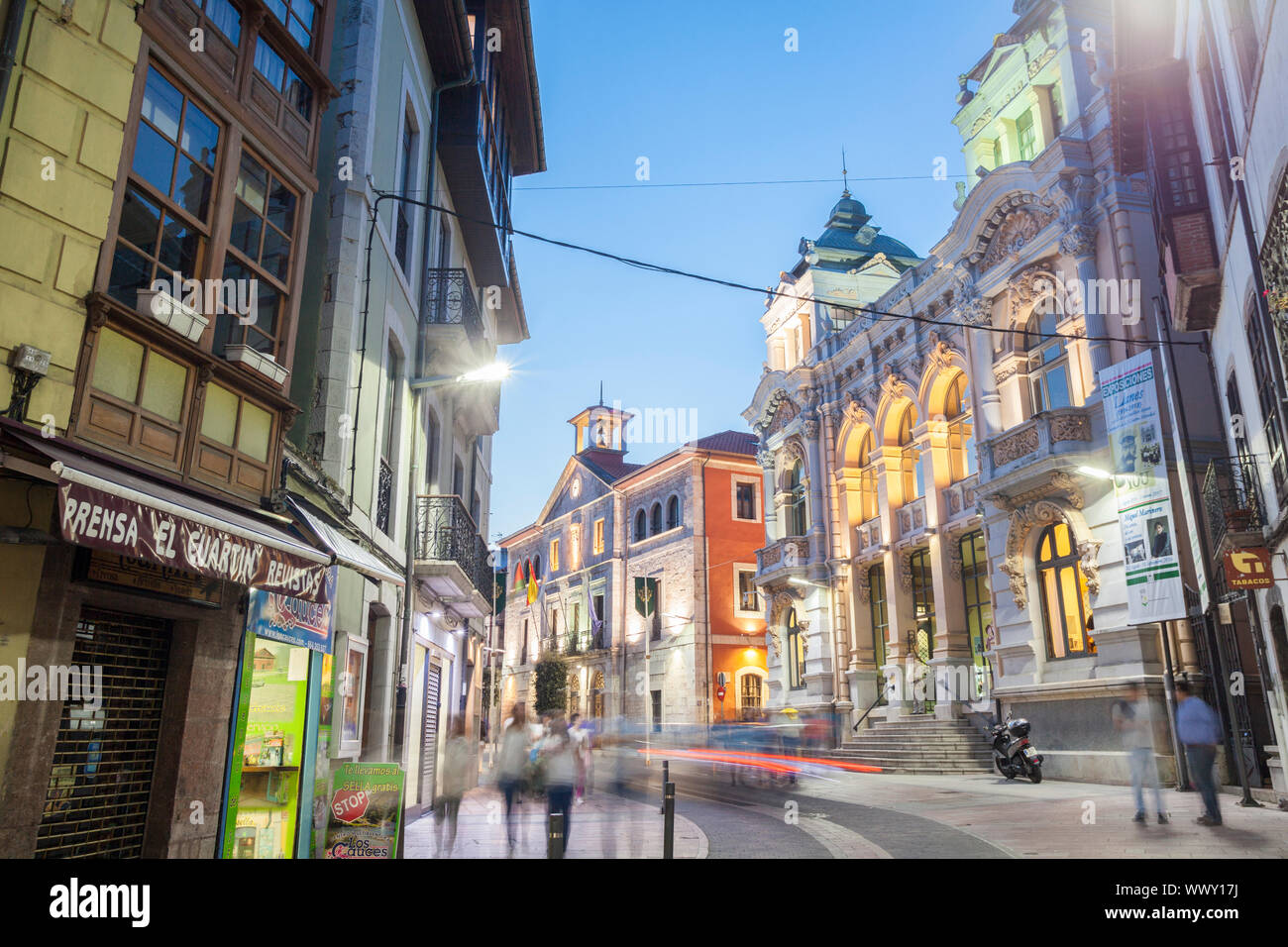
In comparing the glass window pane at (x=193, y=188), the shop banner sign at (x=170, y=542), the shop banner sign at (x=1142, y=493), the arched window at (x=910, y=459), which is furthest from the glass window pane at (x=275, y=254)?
the arched window at (x=910, y=459)

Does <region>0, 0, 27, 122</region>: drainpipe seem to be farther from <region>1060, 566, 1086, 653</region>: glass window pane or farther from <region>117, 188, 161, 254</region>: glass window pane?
<region>1060, 566, 1086, 653</region>: glass window pane

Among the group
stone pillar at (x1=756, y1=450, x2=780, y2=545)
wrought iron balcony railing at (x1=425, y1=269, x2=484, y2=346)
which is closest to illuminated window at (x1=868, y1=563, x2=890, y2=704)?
stone pillar at (x1=756, y1=450, x2=780, y2=545)

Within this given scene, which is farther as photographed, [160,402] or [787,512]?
[787,512]

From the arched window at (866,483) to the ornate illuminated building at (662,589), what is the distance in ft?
37.9

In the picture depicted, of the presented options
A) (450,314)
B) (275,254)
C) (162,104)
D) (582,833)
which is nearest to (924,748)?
(582,833)

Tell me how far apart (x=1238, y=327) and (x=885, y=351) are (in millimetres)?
14638

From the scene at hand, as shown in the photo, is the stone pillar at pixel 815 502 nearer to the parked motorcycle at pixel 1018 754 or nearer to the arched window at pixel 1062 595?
the arched window at pixel 1062 595

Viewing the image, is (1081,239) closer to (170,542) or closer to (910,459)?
(910,459)

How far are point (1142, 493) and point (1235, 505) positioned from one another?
2759 millimetres

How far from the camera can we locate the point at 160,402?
23.1 ft

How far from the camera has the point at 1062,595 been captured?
19.7 m

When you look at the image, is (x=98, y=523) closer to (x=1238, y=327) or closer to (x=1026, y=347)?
(x=1238, y=327)

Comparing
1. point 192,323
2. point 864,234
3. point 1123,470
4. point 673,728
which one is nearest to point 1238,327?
point 1123,470
